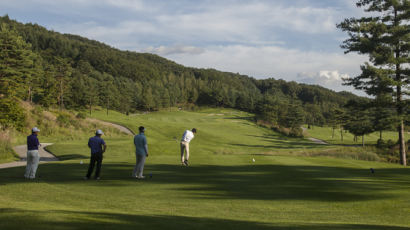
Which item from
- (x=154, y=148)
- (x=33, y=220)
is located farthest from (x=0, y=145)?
(x=33, y=220)

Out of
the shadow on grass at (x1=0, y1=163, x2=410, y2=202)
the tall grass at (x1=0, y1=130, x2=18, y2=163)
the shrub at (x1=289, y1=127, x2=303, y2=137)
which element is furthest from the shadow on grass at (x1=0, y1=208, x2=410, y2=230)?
the shrub at (x1=289, y1=127, x2=303, y2=137)

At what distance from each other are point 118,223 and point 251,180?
29.1 feet

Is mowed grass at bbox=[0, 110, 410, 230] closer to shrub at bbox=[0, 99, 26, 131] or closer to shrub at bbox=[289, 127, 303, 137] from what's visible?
shrub at bbox=[0, 99, 26, 131]

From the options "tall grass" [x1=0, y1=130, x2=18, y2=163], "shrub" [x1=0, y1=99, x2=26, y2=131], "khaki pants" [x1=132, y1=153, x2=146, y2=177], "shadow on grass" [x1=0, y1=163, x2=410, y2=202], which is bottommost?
"tall grass" [x1=0, y1=130, x2=18, y2=163]

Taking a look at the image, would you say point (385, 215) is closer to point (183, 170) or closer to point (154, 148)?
point (183, 170)

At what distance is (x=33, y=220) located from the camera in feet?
18.8

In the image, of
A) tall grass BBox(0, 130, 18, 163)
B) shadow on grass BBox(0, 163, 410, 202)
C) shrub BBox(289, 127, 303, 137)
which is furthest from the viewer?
shrub BBox(289, 127, 303, 137)

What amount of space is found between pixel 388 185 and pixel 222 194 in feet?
22.9

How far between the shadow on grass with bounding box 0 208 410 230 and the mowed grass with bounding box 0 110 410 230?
0.02m

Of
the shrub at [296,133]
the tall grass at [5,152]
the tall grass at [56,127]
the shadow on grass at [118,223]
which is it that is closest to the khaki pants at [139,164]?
the shadow on grass at [118,223]

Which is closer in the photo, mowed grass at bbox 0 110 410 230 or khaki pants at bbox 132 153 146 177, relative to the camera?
mowed grass at bbox 0 110 410 230

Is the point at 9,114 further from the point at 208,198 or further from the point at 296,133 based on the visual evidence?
the point at 296,133

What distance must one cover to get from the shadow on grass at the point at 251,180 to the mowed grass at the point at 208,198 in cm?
4

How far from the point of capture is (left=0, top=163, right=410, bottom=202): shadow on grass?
11.6 meters
